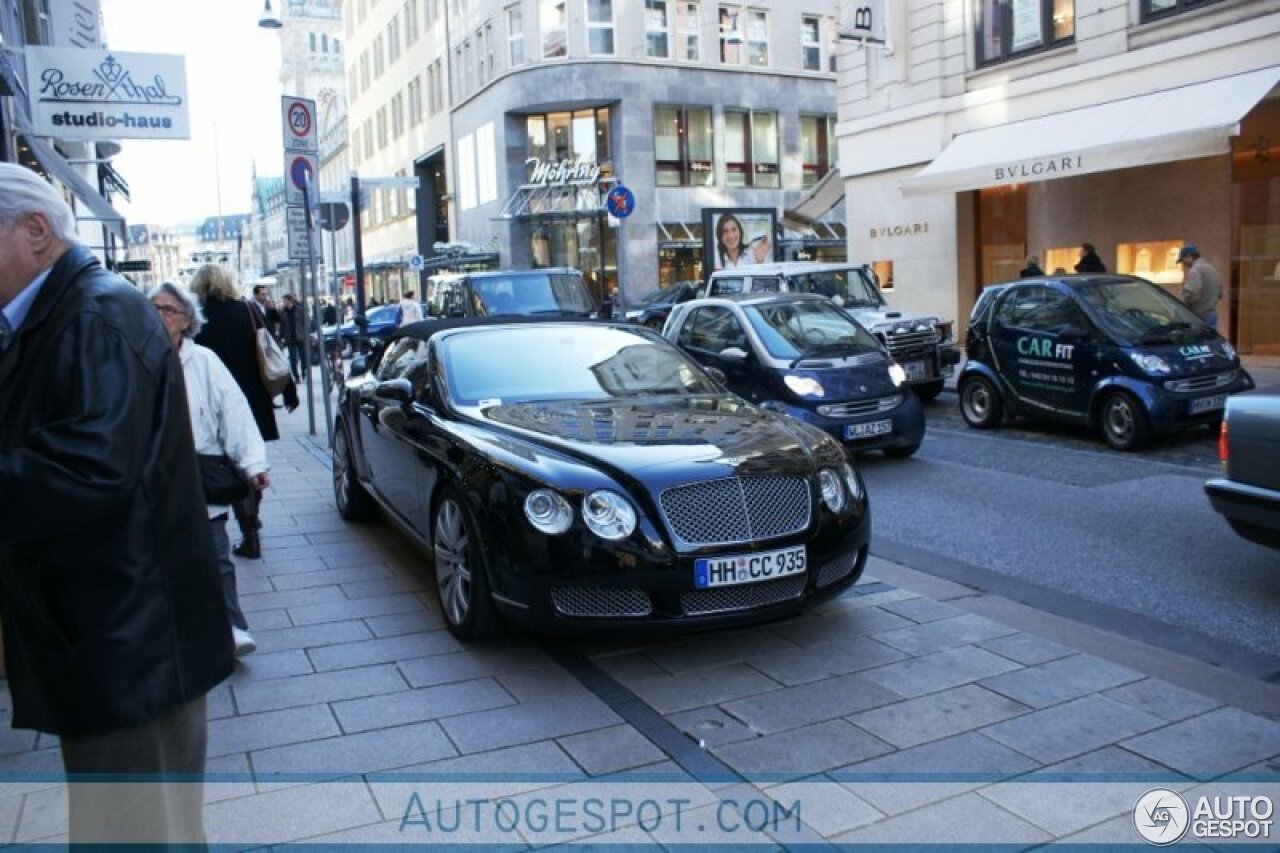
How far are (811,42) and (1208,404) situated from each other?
3647 cm

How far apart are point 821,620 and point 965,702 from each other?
119 centimetres

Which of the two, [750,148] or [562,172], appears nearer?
[562,172]

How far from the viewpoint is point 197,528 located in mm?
2330

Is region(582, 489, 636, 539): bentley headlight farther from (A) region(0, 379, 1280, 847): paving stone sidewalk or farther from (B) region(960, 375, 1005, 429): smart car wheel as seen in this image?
(B) region(960, 375, 1005, 429): smart car wheel

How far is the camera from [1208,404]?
10070 mm

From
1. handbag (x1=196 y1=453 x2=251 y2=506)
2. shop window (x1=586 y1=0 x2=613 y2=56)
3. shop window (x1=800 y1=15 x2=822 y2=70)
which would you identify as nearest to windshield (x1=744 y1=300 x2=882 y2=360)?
handbag (x1=196 y1=453 x2=251 y2=506)

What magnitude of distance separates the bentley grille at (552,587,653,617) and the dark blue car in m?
4.96

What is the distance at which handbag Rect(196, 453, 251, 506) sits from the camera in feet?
15.5

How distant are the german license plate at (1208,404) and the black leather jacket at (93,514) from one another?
9880 millimetres

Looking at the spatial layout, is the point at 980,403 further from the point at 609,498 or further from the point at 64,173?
the point at 64,173

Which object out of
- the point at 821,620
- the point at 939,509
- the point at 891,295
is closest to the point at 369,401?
the point at 821,620

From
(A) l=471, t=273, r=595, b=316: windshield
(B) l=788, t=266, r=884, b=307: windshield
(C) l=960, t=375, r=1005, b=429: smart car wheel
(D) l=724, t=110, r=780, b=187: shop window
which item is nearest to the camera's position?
(C) l=960, t=375, r=1005, b=429: smart car wheel

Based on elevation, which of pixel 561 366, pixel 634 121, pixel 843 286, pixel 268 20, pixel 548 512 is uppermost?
pixel 268 20

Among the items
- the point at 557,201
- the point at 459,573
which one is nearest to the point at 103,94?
the point at 459,573
